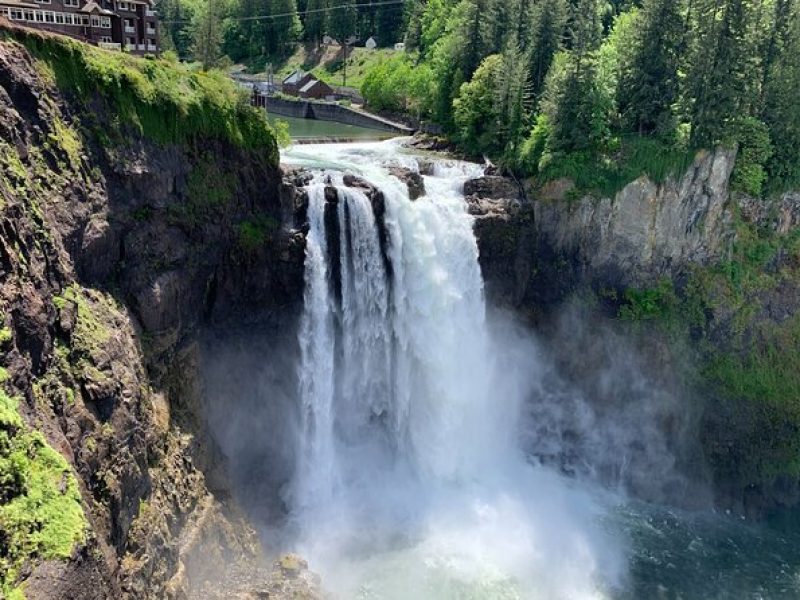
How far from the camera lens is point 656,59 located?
38500 mm

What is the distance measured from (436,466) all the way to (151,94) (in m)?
20.7

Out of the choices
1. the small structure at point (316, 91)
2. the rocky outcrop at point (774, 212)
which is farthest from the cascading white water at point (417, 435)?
the small structure at point (316, 91)

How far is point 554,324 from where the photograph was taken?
38.9m

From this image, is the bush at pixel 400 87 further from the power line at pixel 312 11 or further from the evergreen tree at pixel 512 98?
the power line at pixel 312 11

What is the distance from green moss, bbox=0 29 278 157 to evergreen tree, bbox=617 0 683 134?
20.8m

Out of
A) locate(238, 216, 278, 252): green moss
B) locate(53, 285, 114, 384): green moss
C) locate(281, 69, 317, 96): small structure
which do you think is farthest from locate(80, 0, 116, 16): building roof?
locate(281, 69, 317, 96): small structure

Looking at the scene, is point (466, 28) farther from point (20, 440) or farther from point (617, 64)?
point (20, 440)

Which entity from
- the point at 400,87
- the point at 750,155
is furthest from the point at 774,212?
the point at 400,87

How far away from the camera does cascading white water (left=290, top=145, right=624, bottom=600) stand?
28547 millimetres

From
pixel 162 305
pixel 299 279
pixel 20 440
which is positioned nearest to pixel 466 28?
pixel 299 279

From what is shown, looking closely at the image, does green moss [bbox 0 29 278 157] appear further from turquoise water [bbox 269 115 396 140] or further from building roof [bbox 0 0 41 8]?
turquoise water [bbox 269 115 396 140]

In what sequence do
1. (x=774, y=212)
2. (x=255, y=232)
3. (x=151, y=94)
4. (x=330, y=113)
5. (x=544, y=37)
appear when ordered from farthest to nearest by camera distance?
(x=330, y=113) → (x=544, y=37) → (x=774, y=212) → (x=255, y=232) → (x=151, y=94)

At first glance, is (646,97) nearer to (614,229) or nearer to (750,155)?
(750,155)

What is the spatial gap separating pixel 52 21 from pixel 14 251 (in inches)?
582
